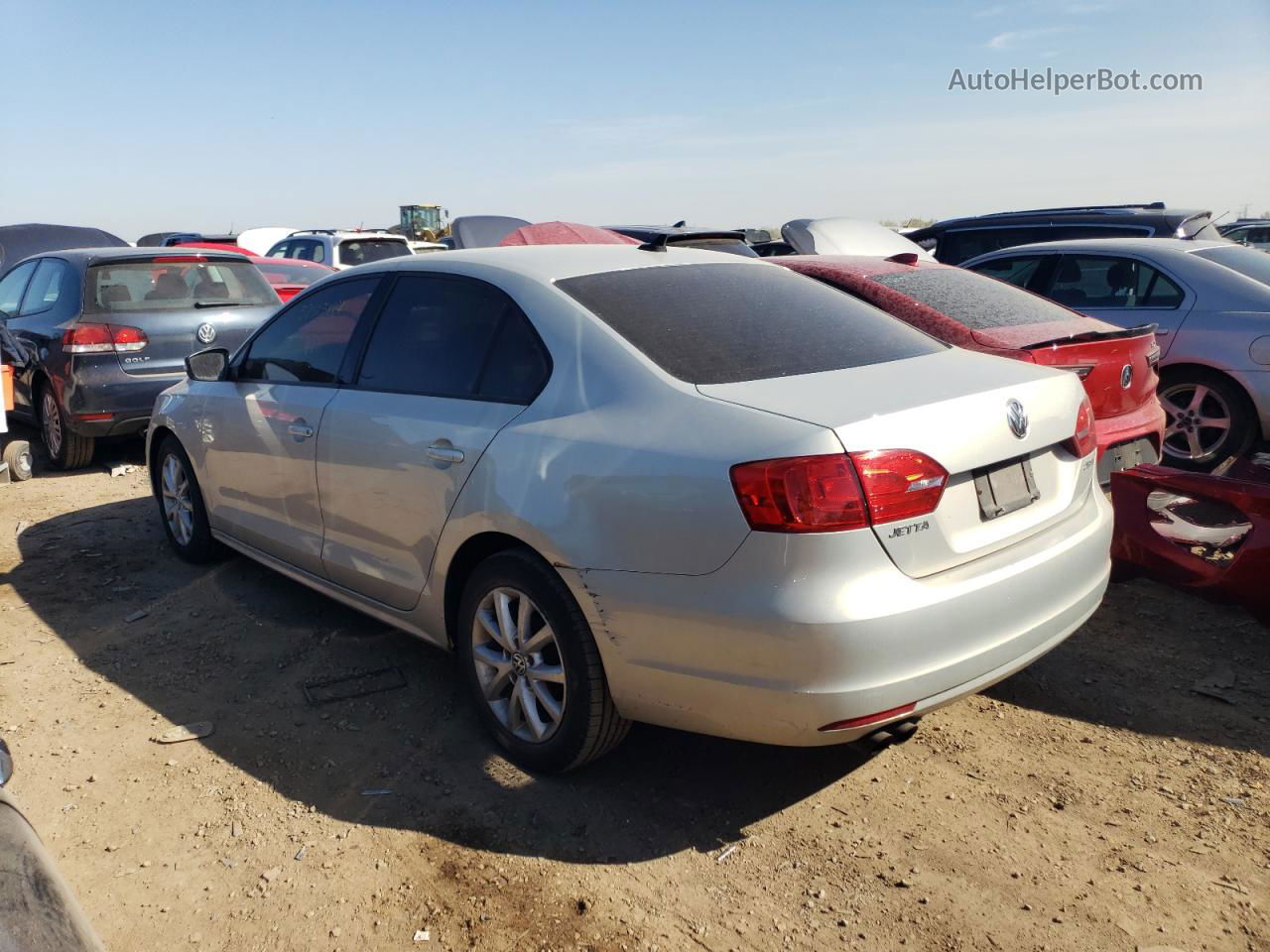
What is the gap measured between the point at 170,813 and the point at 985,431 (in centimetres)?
272

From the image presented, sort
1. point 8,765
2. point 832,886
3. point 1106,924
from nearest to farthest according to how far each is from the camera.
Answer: point 8,765 < point 1106,924 < point 832,886

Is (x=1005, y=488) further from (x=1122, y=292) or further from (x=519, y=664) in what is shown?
(x=1122, y=292)

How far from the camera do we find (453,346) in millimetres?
3662

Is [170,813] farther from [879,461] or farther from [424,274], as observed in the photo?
[879,461]

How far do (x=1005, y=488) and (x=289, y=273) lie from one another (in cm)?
1018

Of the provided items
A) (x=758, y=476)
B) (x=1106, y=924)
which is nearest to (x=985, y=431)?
(x=758, y=476)

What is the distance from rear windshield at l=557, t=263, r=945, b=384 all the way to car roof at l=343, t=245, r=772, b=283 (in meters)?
0.07

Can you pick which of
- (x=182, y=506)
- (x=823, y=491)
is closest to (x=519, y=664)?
(x=823, y=491)

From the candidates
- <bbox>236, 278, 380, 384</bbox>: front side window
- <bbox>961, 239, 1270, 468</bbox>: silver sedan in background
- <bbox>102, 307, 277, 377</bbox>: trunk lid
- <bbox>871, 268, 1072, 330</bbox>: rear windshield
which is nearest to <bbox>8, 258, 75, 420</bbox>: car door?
<bbox>102, 307, 277, 377</bbox>: trunk lid

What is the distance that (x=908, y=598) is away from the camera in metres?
2.66

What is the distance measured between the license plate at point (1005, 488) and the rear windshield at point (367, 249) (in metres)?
13.5

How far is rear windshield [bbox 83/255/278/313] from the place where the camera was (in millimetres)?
7516

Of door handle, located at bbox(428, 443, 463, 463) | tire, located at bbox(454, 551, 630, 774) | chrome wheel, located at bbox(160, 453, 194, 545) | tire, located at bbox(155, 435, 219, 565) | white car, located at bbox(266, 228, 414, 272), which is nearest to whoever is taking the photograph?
tire, located at bbox(454, 551, 630, 774)

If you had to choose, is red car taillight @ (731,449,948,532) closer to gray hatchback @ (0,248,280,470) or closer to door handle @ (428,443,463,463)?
door handle @ (428,443,463,463)
